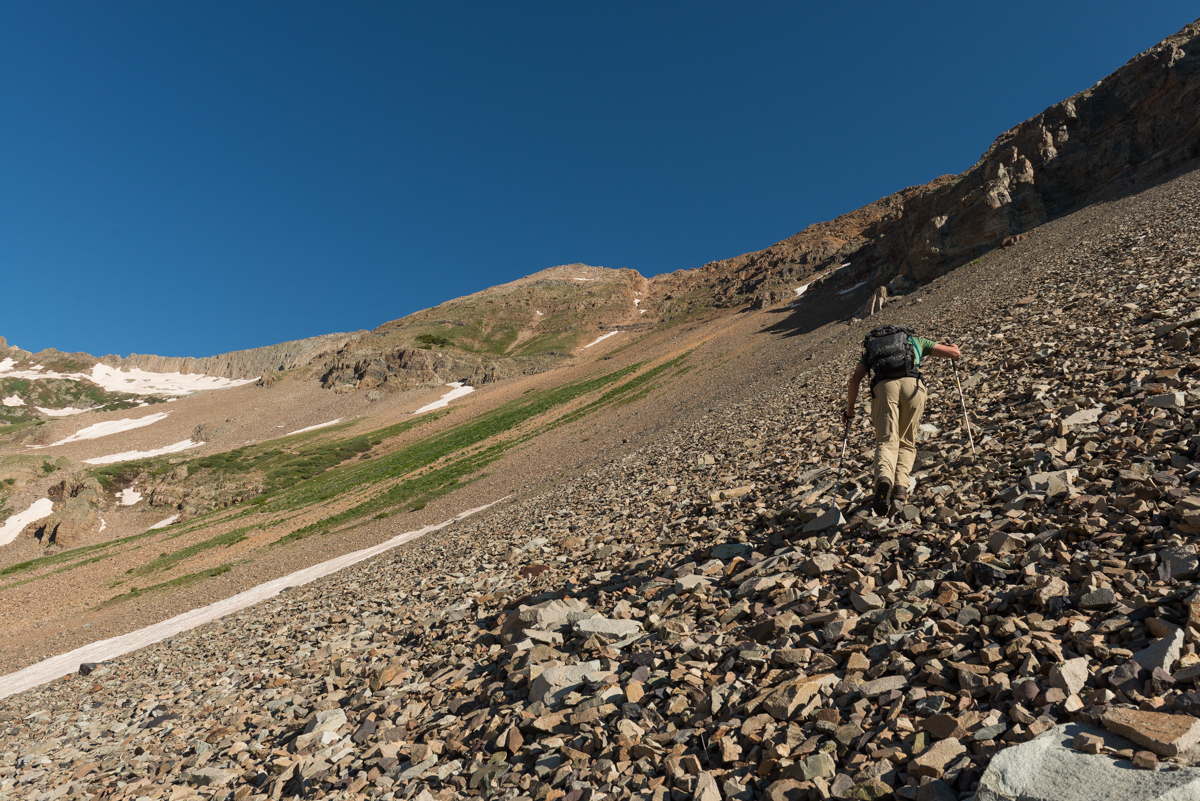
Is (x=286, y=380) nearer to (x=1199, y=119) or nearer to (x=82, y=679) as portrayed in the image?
(x=82, y=679)

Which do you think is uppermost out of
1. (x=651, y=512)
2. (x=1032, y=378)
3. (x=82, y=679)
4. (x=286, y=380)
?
(x=286, y=380)

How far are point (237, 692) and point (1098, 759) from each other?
12.3m

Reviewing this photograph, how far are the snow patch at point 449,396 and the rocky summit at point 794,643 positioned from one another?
7342 cm

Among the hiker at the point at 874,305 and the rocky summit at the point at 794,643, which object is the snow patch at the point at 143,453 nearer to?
the rocky summit at the point at 794,643

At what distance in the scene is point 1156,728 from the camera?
2.82 m

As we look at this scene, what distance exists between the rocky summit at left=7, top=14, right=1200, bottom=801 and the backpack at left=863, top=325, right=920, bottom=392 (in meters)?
1.61

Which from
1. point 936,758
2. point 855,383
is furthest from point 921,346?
point 936,758

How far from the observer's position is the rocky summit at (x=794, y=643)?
11.3 feet

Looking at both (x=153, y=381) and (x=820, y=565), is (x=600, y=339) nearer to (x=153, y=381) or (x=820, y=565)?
(x=820, y=565)

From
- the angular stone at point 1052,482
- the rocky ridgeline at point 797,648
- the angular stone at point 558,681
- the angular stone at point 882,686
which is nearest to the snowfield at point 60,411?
the rocky ridgeline at point 797,648

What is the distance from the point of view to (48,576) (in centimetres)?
3466

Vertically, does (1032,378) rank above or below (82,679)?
above

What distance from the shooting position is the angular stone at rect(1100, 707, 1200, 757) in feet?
8.91

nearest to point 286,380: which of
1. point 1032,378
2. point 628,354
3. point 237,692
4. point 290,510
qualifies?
point 628,354
